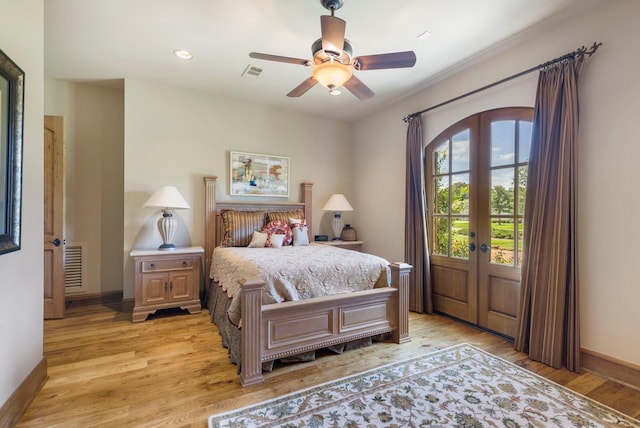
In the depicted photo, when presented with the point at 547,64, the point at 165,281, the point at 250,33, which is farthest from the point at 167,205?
the point at 547,64

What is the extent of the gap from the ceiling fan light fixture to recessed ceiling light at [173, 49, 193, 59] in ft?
5.40

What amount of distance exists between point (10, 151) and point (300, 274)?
1973 mm

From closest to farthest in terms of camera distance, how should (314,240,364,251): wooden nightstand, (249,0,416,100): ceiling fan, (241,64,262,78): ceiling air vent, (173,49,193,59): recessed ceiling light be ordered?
(249,0,416,100): ceiling fan → (173,49,193,59): recessed ceiling light → (241,64,262,78): ceiling air vent → (314,240,364,251): wooden nightstand

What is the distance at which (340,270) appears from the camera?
101 inches

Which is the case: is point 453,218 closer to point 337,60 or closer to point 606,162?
point 606,162

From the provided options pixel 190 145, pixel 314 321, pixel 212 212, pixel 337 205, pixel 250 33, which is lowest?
pixel 314 321

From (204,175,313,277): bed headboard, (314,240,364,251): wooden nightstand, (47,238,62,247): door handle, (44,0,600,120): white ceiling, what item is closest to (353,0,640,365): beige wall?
(44,0,600,120): white ceiling

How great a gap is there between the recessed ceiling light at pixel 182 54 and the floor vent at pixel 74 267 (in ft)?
8.93

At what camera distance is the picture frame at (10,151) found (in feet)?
5.06

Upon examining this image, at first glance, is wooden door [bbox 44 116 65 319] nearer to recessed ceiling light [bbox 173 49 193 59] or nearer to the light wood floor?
the light wood floor

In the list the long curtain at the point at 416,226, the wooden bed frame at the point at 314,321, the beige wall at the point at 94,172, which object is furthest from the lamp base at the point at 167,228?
the long curtain at the point at 416,226

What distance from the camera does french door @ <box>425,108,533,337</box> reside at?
2.77m

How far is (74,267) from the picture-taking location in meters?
3.64

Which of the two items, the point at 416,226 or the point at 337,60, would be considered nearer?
the point at 337,60
